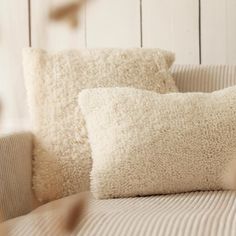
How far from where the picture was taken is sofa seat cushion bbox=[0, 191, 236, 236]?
2.13 feet

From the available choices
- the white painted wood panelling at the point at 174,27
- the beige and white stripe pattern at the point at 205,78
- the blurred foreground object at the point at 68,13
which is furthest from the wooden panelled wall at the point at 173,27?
the blurred foreground object at the point at 68,13

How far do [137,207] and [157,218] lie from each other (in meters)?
0.11

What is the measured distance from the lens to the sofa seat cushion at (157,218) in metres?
0.65

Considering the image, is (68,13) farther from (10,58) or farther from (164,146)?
(164,146)

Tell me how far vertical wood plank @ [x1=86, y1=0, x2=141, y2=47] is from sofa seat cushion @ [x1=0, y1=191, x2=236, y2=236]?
0.79m

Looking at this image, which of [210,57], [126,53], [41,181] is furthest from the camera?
[210,57]

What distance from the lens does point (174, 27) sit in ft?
4.99

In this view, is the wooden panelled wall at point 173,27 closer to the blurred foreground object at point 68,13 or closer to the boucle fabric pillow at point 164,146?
the boucle fabric pillow at point 164,146

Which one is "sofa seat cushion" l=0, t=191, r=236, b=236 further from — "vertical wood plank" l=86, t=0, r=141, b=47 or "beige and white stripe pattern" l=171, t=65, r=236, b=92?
"vertical wood plank" l=86, t=0, r=141, b=47

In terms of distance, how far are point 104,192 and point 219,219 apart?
0.32 m

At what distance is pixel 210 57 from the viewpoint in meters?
1.52

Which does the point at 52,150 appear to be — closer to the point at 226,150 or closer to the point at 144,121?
the point at 144,121

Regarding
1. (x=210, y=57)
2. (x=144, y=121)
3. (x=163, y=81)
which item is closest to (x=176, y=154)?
(x=144, y=121)

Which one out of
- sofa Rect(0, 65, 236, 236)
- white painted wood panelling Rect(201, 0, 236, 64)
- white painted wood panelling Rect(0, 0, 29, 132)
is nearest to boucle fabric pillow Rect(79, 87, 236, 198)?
sofa Rect(0, 65, 236, 236)
